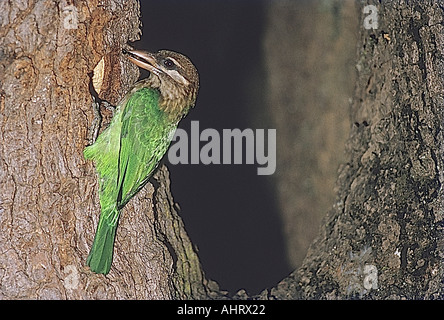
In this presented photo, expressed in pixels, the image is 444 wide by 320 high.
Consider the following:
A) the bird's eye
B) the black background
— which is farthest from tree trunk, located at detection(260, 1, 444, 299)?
the bird's eye

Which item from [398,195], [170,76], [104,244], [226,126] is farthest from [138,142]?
[226,126]

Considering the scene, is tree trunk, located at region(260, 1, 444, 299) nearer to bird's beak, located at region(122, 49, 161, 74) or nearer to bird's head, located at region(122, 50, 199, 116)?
bird's head, located at region(122, 50, 199, 116)

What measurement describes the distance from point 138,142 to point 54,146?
1.07 feet

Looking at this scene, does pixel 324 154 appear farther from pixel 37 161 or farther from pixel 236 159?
pixel 37 161

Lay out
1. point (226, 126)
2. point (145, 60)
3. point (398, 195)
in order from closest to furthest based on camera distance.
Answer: point (145, 60)
point (398, 195)
point (226, 126)

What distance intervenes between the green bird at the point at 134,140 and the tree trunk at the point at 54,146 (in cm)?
6

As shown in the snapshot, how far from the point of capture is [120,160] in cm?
228

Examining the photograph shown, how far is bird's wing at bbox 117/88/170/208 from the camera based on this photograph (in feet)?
7.45

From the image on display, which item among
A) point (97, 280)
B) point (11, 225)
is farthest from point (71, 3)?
point (97, 280)

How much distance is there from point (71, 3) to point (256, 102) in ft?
7.32

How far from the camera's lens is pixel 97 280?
2.32 meters

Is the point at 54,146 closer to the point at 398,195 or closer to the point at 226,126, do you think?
the point at 398,195

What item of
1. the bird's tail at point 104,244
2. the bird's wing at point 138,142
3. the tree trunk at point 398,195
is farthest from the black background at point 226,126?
the tree trunk at point 398,195

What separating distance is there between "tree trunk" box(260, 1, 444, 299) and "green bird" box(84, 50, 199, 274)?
80 centimetres
